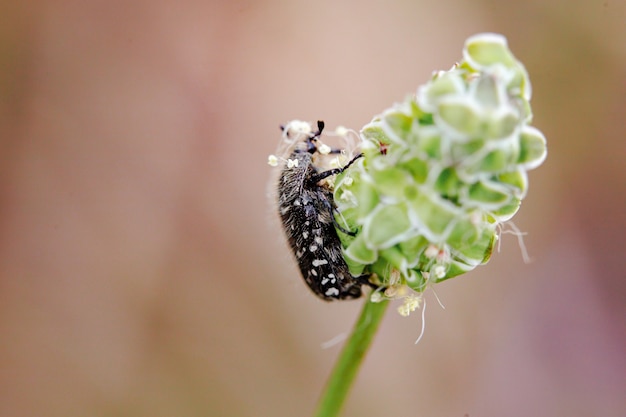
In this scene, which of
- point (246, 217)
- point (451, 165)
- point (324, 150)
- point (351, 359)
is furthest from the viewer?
point (246, 217)

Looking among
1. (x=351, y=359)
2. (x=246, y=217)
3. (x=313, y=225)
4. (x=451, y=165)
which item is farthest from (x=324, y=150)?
(x=246, y=217)

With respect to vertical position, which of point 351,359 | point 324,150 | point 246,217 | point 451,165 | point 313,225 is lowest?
point 351,359

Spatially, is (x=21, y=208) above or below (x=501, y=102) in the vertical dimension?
above

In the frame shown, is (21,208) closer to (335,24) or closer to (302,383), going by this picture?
(302,383)

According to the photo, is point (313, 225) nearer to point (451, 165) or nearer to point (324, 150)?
point (324, 150)

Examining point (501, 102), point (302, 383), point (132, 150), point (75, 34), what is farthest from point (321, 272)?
point (75, 34)

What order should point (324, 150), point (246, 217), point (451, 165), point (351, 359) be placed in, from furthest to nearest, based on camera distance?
point (246, 217)
point (324, 150)
point (351, 359)
point (451, 165)

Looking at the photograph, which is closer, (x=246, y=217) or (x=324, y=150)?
(x=324, y=150)
